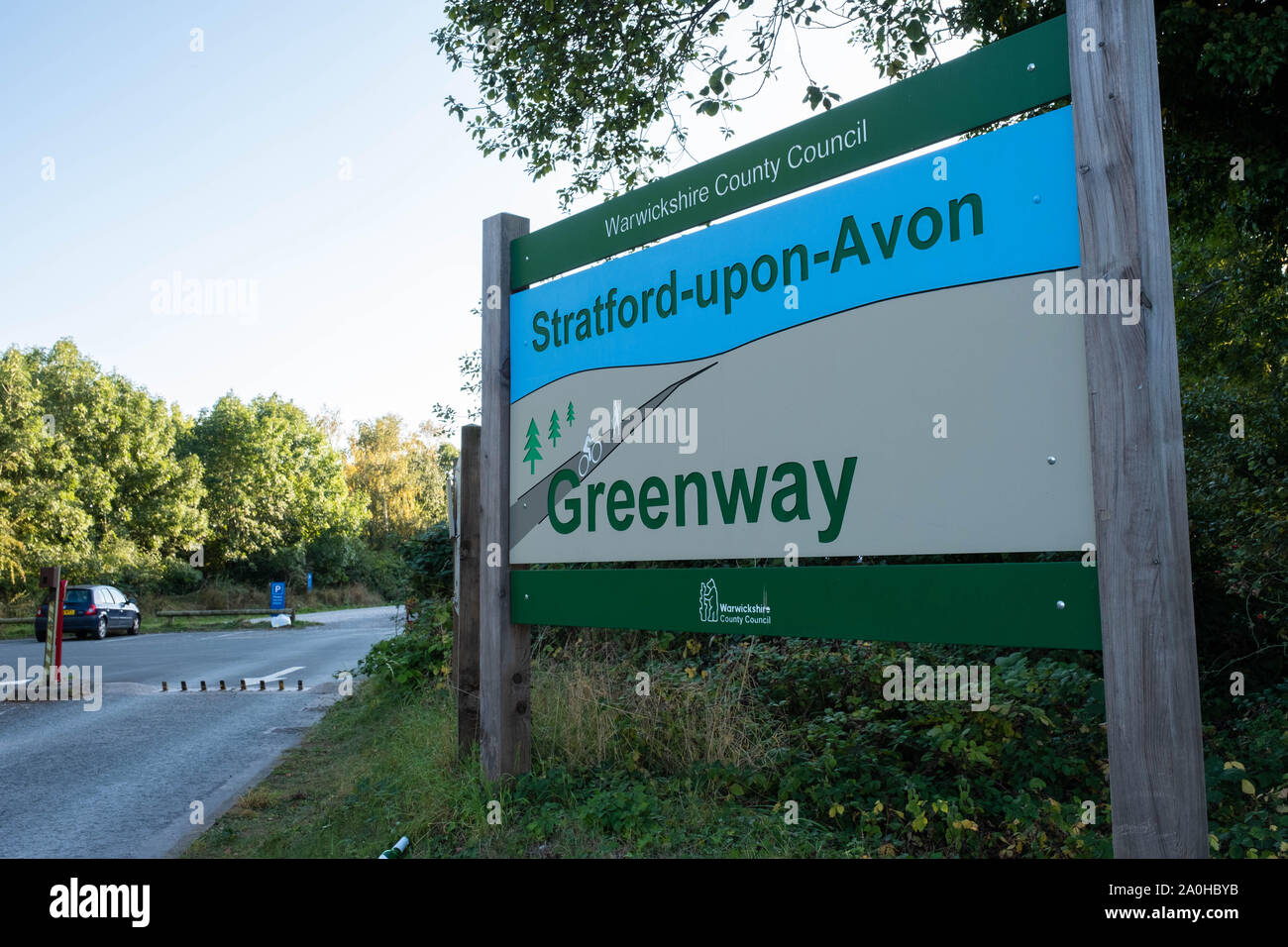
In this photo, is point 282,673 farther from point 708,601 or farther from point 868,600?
point 868,600

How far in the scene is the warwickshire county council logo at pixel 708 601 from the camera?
12.8 ft

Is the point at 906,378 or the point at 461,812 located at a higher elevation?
the point at 906,378

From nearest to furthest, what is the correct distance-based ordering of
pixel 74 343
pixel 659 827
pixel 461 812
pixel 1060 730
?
pixel 659 827
pixel 461 812
pixel 1060 730
pixel 74 343

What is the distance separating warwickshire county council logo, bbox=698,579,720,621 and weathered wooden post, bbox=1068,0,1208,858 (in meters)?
1.60

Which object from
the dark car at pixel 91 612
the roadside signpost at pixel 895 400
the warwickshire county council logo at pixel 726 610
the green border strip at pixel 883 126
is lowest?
the dark car at pixel 91 612

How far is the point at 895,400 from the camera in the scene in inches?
130

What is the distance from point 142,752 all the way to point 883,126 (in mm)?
7910

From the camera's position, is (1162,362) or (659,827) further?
(659,827)

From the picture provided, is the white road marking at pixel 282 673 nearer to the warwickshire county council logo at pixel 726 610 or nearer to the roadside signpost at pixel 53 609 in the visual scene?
the roadside signpost at pixel 53 609

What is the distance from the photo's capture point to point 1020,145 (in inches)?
118

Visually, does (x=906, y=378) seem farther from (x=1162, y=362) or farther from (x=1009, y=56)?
(x=1009, y=56)

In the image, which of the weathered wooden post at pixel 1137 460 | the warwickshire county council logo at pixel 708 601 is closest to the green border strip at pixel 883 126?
the weathered wooden post at pixel 1137 460
